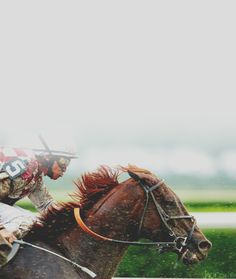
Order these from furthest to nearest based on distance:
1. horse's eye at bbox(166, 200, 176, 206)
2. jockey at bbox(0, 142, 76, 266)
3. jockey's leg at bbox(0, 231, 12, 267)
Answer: horse's eye at bbox(166, 200, 176, 206) → jockey at bbox(0, 142, 76, 266) → jockey's leg at bbox(0, 231, 12, 267)

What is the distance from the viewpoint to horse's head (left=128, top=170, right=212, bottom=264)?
3916 mm

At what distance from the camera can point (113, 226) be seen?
3.91 m

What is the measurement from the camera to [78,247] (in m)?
3.88

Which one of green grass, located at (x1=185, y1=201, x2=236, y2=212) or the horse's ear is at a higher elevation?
the horse's ear

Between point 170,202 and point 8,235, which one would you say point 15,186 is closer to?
point 8,235

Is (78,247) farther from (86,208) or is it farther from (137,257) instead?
(137,257)

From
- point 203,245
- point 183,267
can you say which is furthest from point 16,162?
point 183,267

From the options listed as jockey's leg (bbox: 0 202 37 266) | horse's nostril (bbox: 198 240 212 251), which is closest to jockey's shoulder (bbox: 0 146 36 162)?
jockey's leg (bbox: 0 202 37 266)

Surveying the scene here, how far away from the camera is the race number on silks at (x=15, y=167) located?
3.89m

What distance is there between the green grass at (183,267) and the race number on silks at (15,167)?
3.47 meters

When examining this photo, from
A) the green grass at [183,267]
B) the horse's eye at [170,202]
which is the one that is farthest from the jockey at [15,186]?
the green grass at [183,267]

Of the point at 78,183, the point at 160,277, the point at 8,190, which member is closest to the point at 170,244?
the point at 78,183

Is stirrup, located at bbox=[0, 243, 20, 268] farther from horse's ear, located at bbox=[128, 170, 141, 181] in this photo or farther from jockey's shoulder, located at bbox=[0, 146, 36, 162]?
horse's ear, located at bbox=[128, 170, 141, 181]

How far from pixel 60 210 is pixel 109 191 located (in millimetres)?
256
